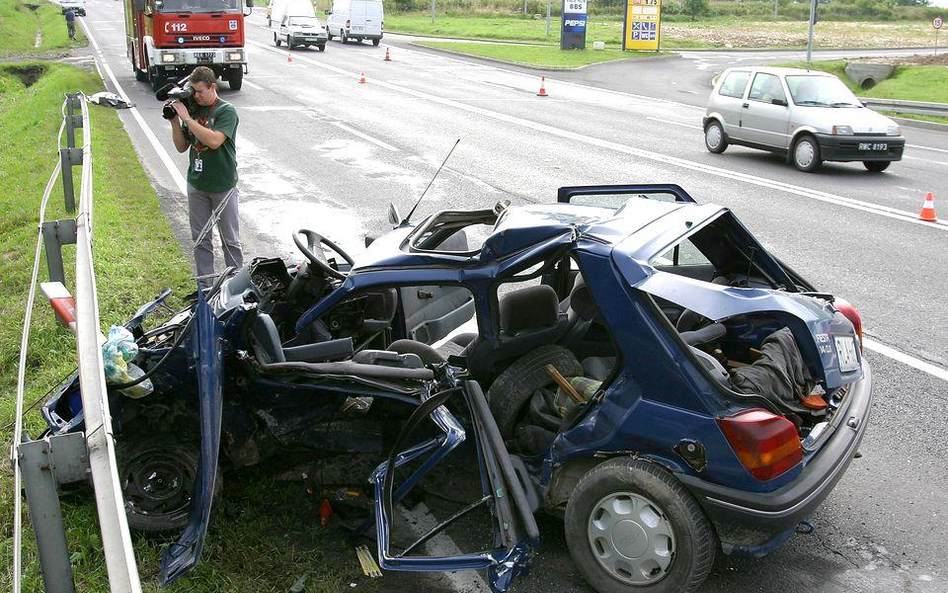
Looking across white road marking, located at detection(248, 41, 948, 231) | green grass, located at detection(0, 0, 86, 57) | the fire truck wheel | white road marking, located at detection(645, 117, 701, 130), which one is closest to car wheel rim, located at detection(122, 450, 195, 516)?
white road marking, located at detection(248, 41, 948, 231)

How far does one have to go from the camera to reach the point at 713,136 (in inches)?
651

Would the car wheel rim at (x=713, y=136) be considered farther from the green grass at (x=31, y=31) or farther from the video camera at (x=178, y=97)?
Result: the green grass at (x=31, y=31)

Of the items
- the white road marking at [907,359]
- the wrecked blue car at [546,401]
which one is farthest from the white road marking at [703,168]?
the wrecked blue car at [546,401]

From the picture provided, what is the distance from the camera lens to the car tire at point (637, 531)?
3.62m

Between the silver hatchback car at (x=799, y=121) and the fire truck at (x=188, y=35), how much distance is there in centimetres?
1206

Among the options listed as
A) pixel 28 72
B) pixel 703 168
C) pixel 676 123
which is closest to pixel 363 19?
pixel 28 72

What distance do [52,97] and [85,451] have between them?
20.7 m

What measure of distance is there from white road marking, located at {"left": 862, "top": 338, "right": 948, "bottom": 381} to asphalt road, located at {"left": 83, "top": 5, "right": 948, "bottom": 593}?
57 mm

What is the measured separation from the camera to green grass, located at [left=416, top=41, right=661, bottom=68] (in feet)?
116

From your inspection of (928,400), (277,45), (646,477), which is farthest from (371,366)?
(277,45)

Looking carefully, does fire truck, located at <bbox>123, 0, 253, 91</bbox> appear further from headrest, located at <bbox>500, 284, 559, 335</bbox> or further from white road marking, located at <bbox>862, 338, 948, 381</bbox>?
headrest, located at <bbox>500, 284, 559, 335</bbox>

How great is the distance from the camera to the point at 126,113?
19.4m

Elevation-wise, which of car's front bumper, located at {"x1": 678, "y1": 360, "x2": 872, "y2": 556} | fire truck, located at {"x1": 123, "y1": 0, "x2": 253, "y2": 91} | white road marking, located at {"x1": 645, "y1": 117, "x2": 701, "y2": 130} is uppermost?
fire truck, located at {"x1": 123, "y1": 0, "x2": 253, "y2": 91}

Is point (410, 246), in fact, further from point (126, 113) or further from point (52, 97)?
point (52, 97)
